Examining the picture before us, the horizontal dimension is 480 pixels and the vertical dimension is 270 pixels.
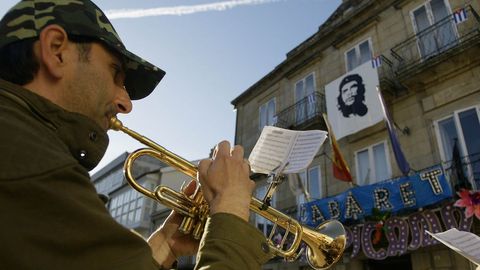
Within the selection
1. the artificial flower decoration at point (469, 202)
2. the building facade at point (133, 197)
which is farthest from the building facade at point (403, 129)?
the building facade at point (133, 197)

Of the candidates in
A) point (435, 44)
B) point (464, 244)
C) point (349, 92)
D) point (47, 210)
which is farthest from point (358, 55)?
point (47, 210)

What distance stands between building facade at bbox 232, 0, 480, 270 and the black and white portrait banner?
0.06 m

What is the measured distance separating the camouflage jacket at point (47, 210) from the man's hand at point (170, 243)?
127 cm

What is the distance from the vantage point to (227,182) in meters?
1.45

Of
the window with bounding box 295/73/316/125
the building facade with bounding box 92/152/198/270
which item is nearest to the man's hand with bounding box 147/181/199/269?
the window with bounding box 295/73/316/125

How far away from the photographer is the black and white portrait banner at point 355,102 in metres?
10.1

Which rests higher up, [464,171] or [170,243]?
[464,171]

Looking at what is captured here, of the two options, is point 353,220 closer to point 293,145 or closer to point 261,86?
point 293,145

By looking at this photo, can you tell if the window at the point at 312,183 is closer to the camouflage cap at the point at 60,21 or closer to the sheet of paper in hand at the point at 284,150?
the sheet of paper in hand at the point at 284,150

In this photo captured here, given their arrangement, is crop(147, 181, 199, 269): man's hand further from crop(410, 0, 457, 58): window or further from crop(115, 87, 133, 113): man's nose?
crop(410, 0, 457, 58): window

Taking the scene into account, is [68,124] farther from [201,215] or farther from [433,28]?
[433,28]

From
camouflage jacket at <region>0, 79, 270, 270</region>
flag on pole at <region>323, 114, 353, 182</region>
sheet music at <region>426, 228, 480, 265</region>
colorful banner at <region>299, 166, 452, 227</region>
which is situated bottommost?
camouflage jacket at <region>0, 79, 270, 270</region>

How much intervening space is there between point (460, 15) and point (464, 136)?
323 cm

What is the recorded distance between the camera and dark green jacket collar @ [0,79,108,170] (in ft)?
3.45
